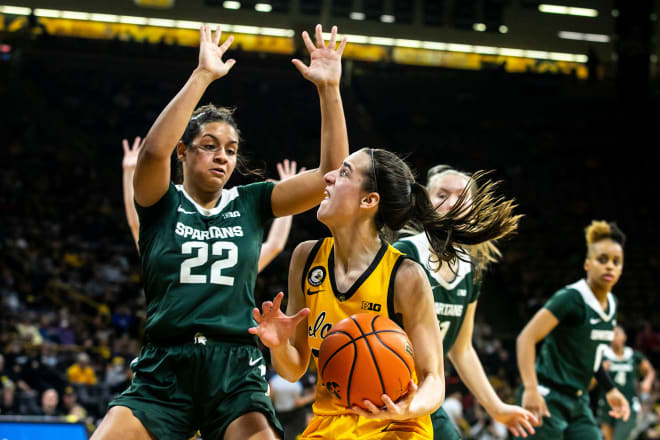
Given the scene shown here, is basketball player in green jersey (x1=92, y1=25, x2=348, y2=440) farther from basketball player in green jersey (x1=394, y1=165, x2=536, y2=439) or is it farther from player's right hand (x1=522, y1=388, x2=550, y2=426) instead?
player's right hand (x1=522, y1=388, x2=550, y2=426)

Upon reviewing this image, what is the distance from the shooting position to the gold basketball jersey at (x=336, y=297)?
3115 millimetres

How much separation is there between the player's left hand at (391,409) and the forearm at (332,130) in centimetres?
105

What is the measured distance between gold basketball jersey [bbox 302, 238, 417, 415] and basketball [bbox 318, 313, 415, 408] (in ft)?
0.65

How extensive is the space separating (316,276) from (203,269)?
0.47 metres

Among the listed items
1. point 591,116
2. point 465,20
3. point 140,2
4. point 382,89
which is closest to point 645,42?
point 591,116

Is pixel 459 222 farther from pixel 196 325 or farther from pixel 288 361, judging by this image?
pixel 196 325

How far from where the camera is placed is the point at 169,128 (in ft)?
10.4

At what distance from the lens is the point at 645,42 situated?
959 inches

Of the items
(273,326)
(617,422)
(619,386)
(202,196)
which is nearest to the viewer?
(273,326)

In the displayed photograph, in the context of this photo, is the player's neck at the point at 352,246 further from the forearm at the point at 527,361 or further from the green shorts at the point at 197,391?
the forearm at the point at 527,361

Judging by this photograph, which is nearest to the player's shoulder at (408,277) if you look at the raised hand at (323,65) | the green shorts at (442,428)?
the raised hand at (323,65)

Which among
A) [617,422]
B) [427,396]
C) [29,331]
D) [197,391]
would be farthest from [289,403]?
[427,396]

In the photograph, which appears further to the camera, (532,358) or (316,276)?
(532,358)

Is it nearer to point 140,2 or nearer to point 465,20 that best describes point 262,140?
point 140,2
